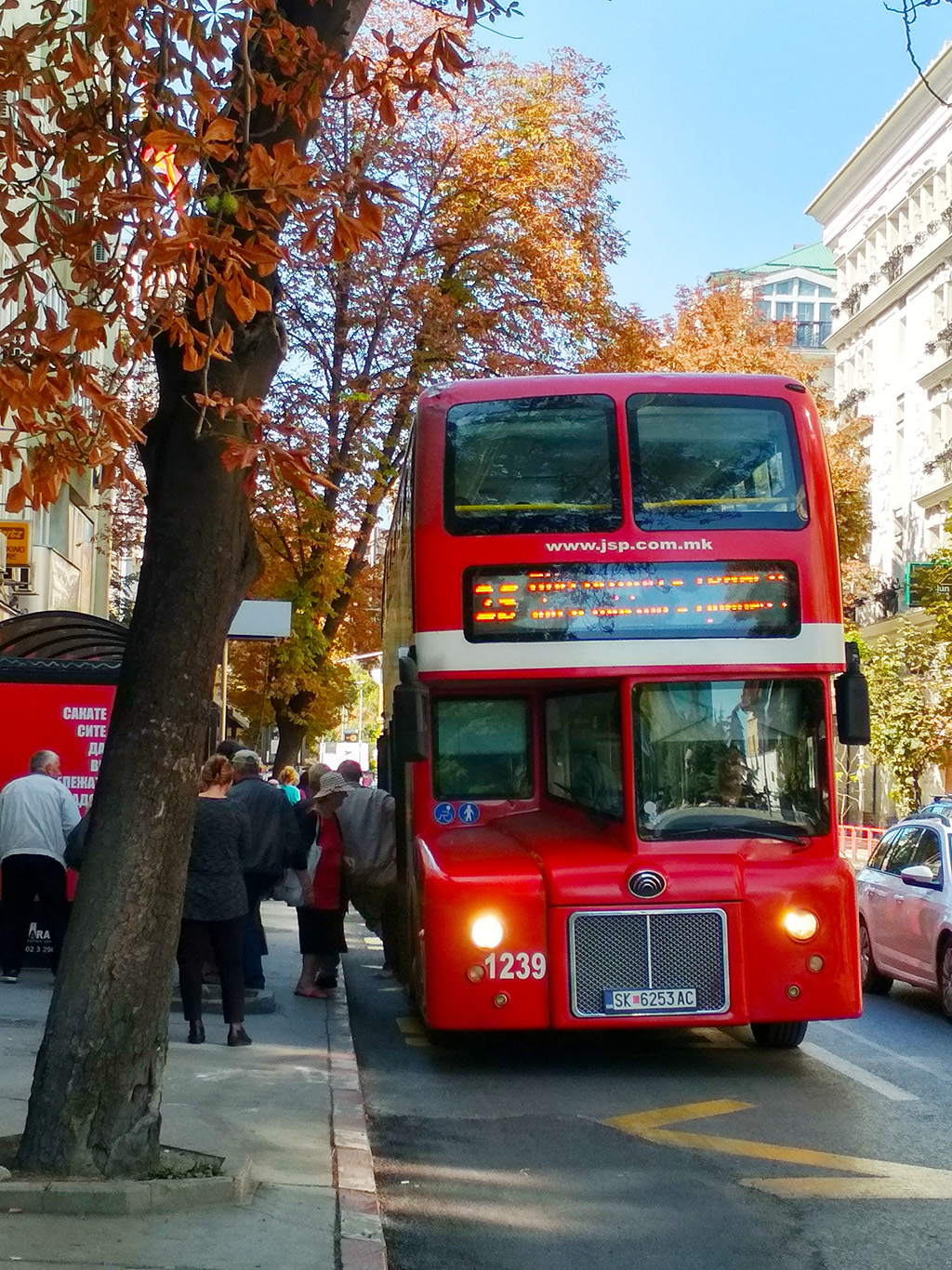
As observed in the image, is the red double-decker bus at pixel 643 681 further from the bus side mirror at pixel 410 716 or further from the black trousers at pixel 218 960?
the black trousers at pixel 218 960

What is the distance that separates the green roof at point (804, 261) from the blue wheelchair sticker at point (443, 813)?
3324 inches

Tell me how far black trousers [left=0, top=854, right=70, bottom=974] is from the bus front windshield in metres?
4.93

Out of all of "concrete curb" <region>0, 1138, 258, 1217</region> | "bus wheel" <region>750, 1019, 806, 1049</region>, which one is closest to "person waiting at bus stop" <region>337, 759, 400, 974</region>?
"bus wheel" <region>750, 1019, 806, 1049</region>

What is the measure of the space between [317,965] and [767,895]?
188 inches

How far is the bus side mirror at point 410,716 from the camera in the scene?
11.4 m

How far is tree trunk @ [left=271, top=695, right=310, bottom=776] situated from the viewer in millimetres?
30297

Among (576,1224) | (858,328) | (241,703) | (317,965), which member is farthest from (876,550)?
(576,1224)

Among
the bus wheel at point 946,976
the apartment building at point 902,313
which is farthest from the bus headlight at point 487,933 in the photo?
the apartment building at point 902,313

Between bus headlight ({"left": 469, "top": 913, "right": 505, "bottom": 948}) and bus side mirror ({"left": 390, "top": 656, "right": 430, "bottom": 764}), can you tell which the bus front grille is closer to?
bus headlight ({"left": 469, "top": 913, "right": 505, "bottom": 948})

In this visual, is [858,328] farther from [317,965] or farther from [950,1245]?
[950,1245]

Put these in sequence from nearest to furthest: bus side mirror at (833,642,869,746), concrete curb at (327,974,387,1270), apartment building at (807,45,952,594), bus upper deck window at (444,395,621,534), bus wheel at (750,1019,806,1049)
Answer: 1. concrete curb at (327,974,387,1270)
2. bus side mirror at (833,642,869,746)
3. bus upper deck window at (444,395,621,534)
4. bus wheel at (750,1019,806,1049)
5. apartment building at (807,45,952,594)

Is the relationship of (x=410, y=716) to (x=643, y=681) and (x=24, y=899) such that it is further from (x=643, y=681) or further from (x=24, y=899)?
(x=24, y=899)

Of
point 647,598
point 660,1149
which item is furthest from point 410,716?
point 660,1149

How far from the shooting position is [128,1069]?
22.7 feet
